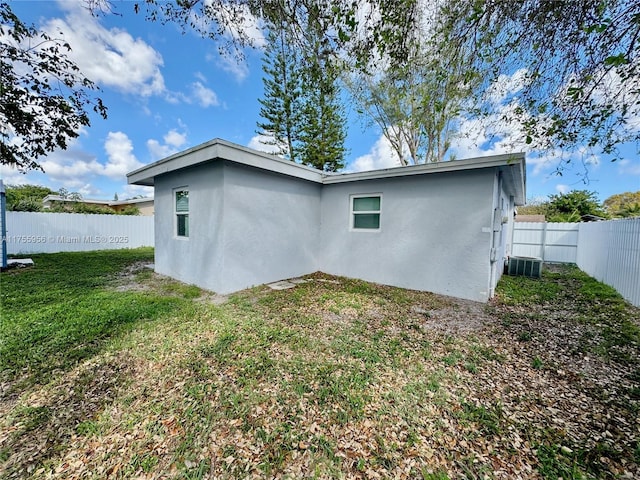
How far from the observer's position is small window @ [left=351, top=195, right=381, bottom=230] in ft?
21.0

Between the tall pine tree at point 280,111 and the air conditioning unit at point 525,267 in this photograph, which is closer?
the air conditioning unit at point 525,267

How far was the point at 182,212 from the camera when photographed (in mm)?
6098

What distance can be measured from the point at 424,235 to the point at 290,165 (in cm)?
344

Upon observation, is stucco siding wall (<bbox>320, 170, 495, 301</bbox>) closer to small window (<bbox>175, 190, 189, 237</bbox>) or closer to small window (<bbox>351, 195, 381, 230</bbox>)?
small window (<bbox>351, 195, 381, 230</bbox>)

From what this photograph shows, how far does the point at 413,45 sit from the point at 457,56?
69cm

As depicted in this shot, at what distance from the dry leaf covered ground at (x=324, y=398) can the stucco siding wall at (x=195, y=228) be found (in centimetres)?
141

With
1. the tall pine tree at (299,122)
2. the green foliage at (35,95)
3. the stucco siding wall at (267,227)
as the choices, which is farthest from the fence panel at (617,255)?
the green foliage at (35,95)

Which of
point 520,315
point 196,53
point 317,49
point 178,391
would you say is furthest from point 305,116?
point 178,391

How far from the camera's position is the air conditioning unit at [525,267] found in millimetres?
7604

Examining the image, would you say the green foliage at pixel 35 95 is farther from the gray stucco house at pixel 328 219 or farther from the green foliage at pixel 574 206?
the green foliage at pixel 574 206

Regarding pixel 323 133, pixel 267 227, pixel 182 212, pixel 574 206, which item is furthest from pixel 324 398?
A: pixel 574 206

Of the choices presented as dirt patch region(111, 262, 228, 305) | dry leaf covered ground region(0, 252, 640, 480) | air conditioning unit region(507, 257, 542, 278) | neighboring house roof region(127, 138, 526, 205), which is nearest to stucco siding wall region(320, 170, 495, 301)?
neighboring house roof region(127, 138, 526, 205)

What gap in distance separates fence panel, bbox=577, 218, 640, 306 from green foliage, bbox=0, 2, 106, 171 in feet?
39.8

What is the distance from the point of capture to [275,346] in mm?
3104
